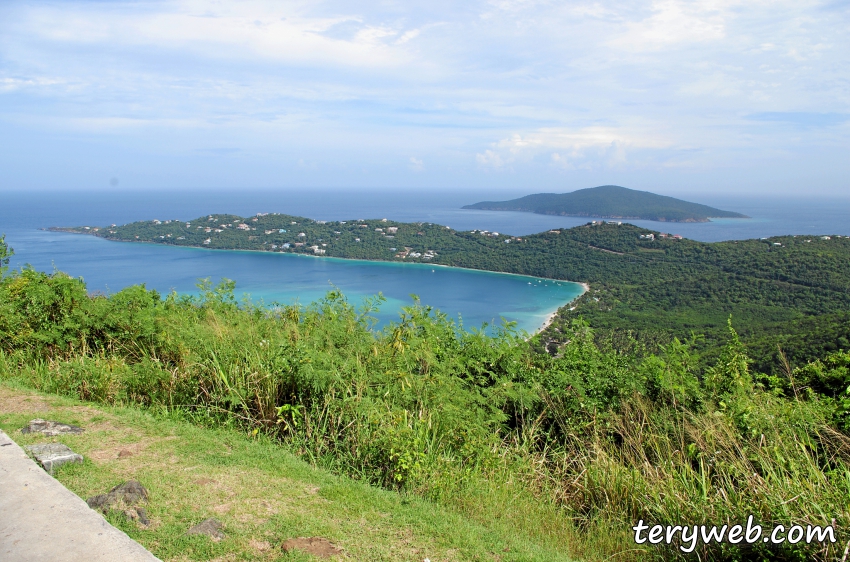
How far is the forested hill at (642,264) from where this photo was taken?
20750mm

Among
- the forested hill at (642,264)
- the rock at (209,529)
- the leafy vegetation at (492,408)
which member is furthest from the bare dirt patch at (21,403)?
the forested hill at (642,264)

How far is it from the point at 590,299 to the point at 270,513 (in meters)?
34.2

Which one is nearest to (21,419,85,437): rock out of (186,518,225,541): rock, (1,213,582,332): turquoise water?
(186,518,225,541): rock

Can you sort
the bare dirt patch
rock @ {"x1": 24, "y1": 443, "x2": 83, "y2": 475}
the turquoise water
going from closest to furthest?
rock @ {"x1": 24, "y1": 443, "x2": 83, "y2": 475}
the bare dirt patch
the turquoise water

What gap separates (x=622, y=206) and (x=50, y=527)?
10505cm

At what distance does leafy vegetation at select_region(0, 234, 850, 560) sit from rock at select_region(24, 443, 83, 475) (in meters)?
0.90

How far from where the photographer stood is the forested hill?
2075 cm

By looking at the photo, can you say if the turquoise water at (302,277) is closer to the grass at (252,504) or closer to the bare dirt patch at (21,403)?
the bare dirt patch at (21,403)

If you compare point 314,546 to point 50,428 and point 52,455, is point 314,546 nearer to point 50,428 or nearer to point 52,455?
point 52,455

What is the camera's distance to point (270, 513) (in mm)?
2408

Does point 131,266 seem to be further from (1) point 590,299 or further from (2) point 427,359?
(2) point 427,359

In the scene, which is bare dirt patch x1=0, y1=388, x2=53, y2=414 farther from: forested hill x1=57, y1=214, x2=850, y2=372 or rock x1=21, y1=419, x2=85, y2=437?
forested hill x1=57, y1=214, x2=850, y2=372

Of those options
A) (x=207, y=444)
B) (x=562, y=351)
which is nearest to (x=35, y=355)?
(x=207, y=444)

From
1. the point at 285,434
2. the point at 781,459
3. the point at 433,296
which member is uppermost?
the point at 781,459
